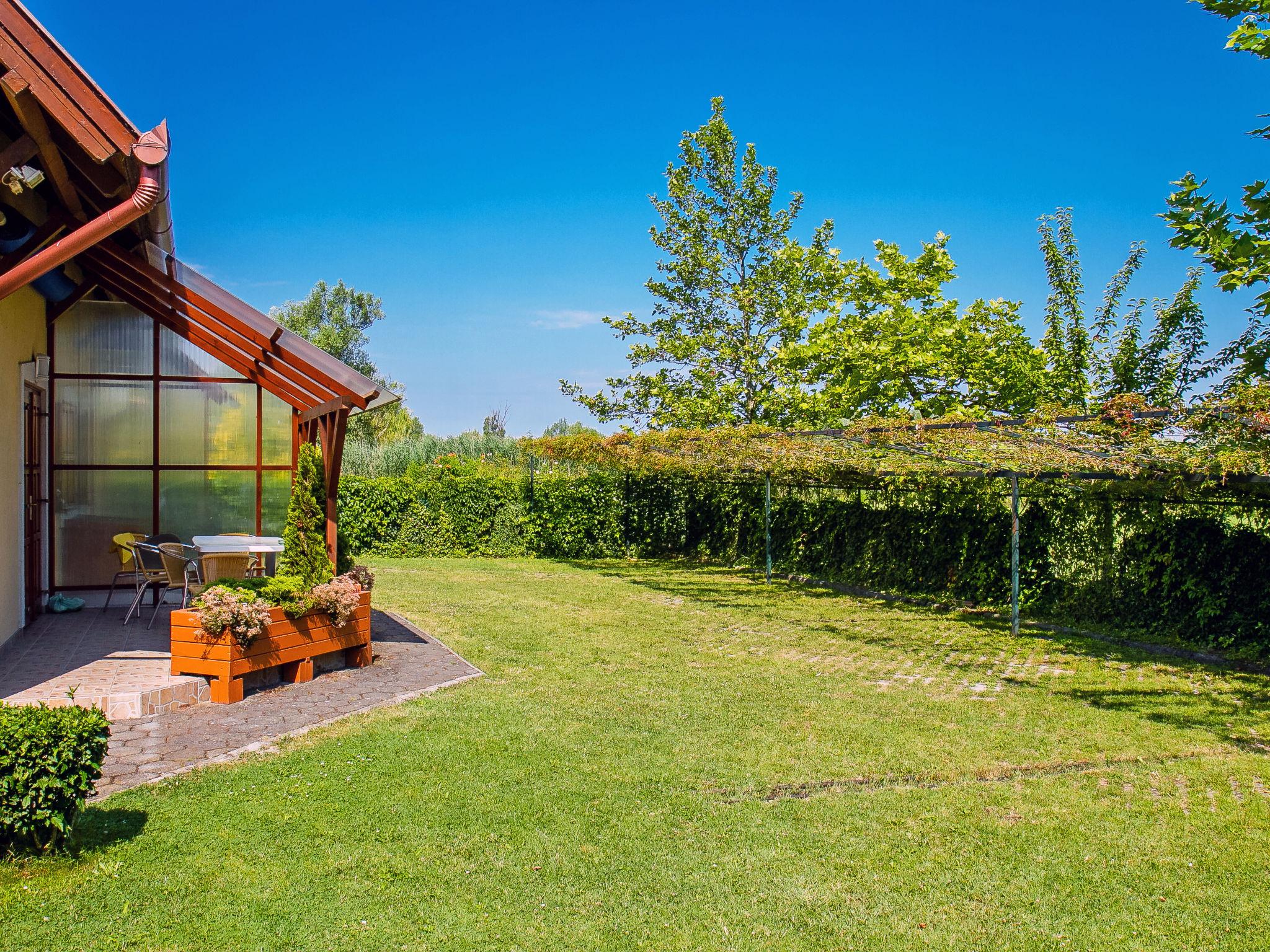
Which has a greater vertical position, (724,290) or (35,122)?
(724,290)

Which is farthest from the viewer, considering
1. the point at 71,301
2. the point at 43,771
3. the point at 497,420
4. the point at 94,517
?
the point at 497,420

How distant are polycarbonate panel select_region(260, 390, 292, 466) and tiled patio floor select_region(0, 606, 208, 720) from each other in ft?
9.89

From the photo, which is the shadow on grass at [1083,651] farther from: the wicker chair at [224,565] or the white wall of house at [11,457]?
the white wall of house at [11,457]

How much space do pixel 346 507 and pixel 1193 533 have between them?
15448 millimetres

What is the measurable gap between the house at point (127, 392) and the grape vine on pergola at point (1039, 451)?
6.26 meters

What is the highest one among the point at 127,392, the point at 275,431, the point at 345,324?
the point at 345,324

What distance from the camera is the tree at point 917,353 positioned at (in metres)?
22.2

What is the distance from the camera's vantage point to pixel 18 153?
17.3 feet

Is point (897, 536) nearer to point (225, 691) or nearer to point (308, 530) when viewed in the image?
point (308, 530)

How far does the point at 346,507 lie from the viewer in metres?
18.9

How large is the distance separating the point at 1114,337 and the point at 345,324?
93.4ft

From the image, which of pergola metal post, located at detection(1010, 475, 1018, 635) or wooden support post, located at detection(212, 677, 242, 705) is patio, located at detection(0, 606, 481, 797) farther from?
pergola metal post, located at detection(1010, 475, 1018, 635)

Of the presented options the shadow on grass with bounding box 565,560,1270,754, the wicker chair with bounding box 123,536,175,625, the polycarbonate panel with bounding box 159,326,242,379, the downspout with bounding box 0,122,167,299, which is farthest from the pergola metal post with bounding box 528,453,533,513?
the downspout with bounding box 0,122,167,299

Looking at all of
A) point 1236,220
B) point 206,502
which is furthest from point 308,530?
point 1236,220
